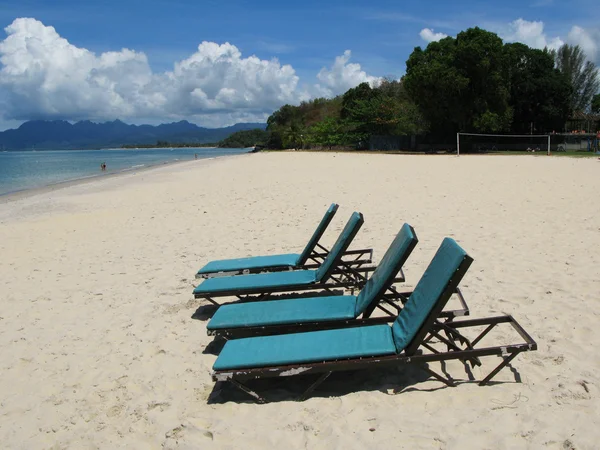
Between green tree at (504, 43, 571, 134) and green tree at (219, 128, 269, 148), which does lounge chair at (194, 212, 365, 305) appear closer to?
green tree at (504, 43, 571, 134)

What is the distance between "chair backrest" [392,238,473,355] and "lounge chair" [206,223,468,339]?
0.35m

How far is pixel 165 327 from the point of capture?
16.9ft

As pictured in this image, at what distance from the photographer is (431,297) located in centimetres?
360

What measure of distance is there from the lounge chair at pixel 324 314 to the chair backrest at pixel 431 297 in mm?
354

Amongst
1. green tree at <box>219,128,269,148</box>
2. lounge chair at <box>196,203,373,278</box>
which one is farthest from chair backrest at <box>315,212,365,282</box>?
green tree at <box>219,128,269,148</box>

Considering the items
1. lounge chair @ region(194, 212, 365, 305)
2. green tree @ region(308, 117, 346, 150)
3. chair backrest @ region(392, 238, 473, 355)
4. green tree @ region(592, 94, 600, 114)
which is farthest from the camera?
green tree @ region(308, 117, 346, 150)

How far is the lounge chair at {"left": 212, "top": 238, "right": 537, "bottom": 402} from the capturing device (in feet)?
11.4

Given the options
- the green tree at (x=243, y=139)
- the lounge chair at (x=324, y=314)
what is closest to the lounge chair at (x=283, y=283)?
the lounge chair at (x=324, y=314)

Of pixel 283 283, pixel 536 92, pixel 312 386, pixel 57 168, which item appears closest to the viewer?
pixel 312 386

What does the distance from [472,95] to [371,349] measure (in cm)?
3887

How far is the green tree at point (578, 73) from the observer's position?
60.4 m

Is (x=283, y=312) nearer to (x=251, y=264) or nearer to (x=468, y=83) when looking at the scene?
(x=251, y=264)

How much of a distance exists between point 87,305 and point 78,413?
2574 millimetres

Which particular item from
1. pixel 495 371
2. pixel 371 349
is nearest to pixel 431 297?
pixel 371 349
